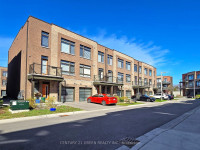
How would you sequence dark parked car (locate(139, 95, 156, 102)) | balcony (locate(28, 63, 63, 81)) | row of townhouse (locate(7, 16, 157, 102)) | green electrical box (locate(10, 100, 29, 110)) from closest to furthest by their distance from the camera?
1. green electrical box (locate(10, 100, 29, 110))
2. balcony (locate(28, 63, 63, 81))
3. row of townhouse (locate(7, 16, 157, 102))
4. dark parked car (locate(139, 95, 156, 102))

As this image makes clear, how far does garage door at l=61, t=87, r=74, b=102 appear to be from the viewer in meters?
19.8

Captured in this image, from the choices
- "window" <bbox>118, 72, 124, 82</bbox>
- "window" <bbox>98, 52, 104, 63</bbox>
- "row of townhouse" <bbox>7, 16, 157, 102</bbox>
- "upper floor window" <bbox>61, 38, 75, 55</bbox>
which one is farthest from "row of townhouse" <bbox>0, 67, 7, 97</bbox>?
"window" <bbox>118, 72, 124, 82</bbox>

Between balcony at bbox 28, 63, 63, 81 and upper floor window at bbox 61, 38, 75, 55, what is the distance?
3498 millimetres

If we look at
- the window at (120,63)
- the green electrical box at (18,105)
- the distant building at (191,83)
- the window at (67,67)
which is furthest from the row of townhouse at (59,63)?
the distant building at (191,83)

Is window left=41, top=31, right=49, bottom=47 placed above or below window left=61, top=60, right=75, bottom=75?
above

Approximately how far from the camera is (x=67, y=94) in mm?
20344

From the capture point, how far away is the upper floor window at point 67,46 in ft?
67.8

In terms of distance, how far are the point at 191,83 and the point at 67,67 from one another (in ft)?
212

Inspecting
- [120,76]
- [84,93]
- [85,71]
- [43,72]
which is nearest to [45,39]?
[43,72]

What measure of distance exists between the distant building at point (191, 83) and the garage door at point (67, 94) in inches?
2266

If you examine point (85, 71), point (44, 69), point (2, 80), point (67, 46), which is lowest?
Answer: point (2, 80)

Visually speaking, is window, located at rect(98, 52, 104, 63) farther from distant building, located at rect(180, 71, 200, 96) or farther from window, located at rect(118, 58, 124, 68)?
distant building, located at rect(180, 71, 200, 96)

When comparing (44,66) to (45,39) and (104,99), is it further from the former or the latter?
(104,99)

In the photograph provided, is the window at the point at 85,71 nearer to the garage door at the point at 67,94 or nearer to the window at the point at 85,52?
the window at the point at 85,52
